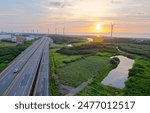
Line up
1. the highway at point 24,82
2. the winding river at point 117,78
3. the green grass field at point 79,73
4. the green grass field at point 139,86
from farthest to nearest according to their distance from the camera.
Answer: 1. the green grass field at point 79,73
2. the winding river at point 117,78
3. the green grass field at point 139,86
4. the highway at point 24,82

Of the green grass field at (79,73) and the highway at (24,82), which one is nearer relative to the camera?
the highway at (24,82)

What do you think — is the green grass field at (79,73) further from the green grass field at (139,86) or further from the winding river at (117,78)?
the green grass field at (139,86)

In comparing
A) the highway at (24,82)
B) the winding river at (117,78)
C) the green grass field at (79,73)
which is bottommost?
the winding river at (117,78)

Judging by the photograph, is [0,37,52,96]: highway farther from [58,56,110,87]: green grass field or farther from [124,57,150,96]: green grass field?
[124,57,150,96]: green grass field

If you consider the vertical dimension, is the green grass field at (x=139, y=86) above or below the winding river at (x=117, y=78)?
above

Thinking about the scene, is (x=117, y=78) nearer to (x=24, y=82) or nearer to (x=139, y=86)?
(x=139, y=86)

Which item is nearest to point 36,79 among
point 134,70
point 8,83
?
point 8,83

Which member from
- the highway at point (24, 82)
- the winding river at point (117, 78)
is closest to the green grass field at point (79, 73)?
the winding river at point (117, 78)

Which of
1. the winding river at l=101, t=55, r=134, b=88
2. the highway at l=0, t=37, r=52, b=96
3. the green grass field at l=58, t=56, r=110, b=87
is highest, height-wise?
the highway at l=0, t=37, r=52, b=96

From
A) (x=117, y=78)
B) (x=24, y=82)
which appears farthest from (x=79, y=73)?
(x=24, y=82)

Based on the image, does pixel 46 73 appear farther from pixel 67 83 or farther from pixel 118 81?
pixel 118 81

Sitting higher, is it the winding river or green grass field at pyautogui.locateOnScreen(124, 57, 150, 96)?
green grass field at pyautogui.locateOnScreen(124, 57, 150, 96)

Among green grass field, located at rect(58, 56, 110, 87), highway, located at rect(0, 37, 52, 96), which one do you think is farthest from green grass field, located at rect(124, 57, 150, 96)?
highway, located at rect(0, 37, 52, 96)
